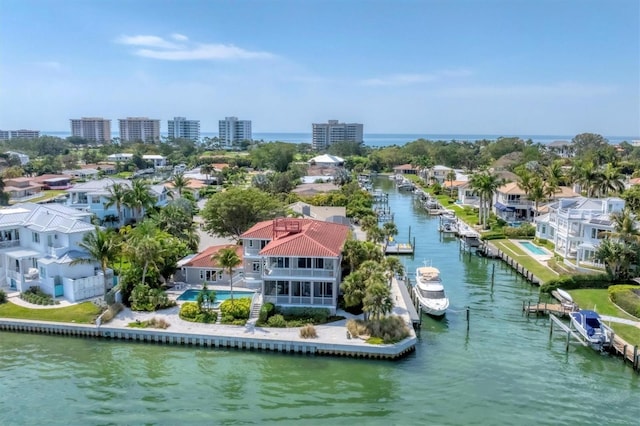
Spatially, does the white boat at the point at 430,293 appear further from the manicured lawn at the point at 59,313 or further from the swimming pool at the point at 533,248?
the manicured lawn at the point at 59,313

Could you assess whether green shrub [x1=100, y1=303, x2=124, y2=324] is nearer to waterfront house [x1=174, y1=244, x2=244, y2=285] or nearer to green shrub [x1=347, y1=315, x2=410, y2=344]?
waterfront house [x1=174, y1=244, x2=244, y2=285]

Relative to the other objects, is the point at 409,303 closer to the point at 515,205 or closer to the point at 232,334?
the point at 232,334

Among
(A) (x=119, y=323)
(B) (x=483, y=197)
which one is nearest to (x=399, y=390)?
(A) (x=119, y=323)

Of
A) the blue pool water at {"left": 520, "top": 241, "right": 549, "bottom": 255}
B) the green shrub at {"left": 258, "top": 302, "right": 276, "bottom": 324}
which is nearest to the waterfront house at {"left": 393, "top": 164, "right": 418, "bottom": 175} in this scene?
the blue pool water at {"left": 520, "top": 241, "right": 549, "bottom": 255}

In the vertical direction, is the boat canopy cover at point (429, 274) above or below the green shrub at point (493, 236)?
above

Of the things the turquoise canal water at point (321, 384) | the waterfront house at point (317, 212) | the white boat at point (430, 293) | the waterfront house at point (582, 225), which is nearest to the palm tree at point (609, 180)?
the waterfront house at point (582, 225)
